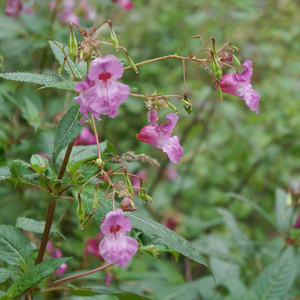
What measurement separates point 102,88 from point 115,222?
247 mm

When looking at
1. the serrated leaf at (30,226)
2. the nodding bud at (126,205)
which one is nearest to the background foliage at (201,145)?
the serrated leaf at (30,226)

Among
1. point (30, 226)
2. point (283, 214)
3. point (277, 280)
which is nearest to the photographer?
point (30, 226)

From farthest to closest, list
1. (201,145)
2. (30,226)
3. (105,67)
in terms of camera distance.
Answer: (201,145) → (30,226) → (105,67)

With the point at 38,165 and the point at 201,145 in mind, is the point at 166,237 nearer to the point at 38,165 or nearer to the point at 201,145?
the point at 38,165

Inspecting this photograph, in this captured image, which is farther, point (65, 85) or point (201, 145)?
point (201, 145)

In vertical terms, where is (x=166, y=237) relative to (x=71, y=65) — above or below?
below

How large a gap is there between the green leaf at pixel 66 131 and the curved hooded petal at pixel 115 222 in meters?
0.15

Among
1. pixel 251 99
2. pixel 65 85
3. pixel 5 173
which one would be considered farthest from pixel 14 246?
pixel 251 99

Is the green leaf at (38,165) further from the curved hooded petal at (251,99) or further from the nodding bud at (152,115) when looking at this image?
the curved hooded petal at (251,99)

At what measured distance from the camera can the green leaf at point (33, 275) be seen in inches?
32.3

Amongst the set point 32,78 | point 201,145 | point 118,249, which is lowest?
point 201,145

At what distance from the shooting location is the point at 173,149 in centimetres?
89

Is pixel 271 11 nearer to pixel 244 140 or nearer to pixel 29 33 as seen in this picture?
pixel 244 140

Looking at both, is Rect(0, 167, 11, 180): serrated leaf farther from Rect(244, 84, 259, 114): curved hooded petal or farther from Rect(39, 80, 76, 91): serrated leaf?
Rect(244, 84, 259, 114): curved hooded petal
